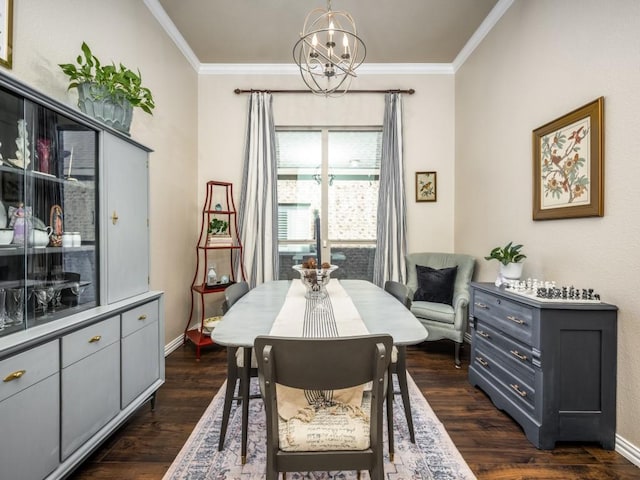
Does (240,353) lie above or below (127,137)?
below

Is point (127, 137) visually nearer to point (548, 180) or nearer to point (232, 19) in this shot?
point (232, 19)

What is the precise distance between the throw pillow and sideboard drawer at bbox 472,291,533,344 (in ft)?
2.23

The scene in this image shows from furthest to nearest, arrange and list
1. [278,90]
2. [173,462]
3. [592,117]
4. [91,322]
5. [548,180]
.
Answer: [278,90] → [548,180] → [592,117] → [173,462] → [91,322]

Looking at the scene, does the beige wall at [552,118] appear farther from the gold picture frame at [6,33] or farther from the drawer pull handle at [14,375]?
the gold picture frame at [6,33]

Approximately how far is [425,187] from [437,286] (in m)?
1.27

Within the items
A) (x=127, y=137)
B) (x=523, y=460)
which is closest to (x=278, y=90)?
(x=127, y=137)

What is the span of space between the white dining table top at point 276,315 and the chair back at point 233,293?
0.08 meters

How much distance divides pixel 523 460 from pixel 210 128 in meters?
4.06

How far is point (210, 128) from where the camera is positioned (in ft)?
12.5

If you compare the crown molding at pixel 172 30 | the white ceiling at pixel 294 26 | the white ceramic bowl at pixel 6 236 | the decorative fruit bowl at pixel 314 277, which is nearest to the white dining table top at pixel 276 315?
the decorative fruit bowl at pixel 314 277

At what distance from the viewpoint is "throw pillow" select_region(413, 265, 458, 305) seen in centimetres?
317

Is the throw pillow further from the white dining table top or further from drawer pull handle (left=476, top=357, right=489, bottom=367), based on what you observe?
the white dining table top

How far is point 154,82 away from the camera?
2.86 meters

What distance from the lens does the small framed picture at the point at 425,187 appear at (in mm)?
3820
